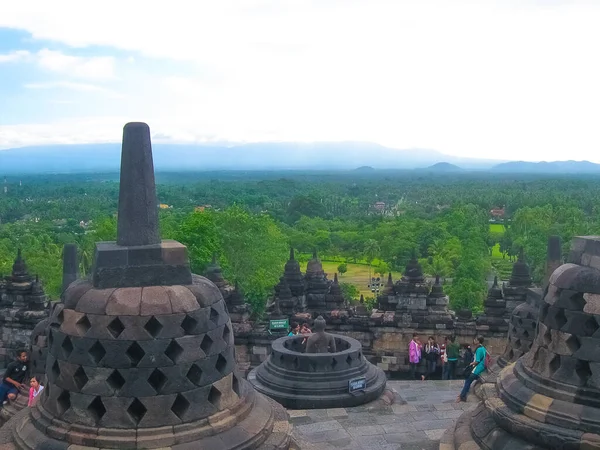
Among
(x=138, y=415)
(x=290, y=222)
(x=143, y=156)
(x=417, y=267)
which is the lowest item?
(x=290, y=222)

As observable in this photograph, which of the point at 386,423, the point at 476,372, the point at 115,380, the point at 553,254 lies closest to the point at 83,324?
the point at 115,380

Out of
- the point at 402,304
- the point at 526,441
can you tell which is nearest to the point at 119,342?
the point at 526,441

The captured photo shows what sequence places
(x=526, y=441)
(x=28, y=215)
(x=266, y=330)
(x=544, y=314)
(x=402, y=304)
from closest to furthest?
(x=526, y=441) < (x=544, y=314) < (x=266, y=330) < (x=402, y=304) < (x=28, y=215)

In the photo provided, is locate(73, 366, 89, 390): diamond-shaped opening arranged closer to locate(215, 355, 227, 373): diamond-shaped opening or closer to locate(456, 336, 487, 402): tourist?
locate(215, 355, 227, 373): diamond-shaped opening

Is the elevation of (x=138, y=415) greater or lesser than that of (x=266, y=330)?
greater

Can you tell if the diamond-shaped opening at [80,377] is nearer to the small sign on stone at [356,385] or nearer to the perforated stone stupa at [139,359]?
the perforated stone stupa at [139,359]

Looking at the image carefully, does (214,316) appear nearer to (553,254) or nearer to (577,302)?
(577,302)

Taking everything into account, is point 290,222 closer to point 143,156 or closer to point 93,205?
point 93,205
